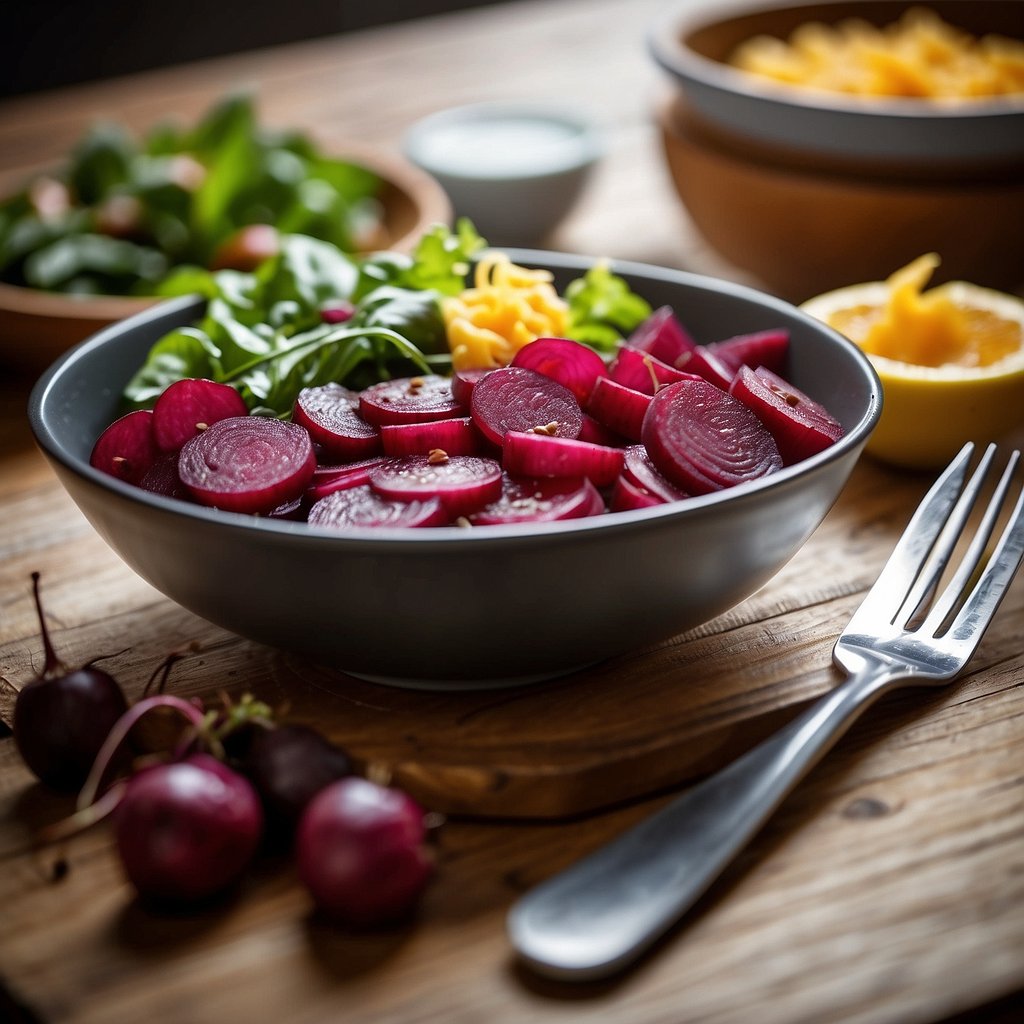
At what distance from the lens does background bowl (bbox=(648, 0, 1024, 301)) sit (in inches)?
79.7

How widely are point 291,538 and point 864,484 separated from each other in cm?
96

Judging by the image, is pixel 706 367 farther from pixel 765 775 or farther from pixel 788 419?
pixel 765 775

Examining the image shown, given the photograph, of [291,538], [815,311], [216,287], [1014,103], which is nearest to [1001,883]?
[291,538]

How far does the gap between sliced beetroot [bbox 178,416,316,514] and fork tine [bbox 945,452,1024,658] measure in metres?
0.70

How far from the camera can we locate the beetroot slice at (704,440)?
1.26 meters

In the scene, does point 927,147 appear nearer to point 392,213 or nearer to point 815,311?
point 815,311

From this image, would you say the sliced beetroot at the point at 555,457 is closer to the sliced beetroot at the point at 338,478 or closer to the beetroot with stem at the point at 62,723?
the sliced beetroot at the point at 338,478

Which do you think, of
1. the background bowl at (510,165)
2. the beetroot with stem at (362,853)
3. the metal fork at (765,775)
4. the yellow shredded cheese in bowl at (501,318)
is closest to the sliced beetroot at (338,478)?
the yellow shredded cheese in bowl at (501,318)

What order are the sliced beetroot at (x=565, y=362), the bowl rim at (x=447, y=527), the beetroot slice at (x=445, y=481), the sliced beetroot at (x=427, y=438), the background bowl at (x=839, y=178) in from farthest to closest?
1. the background bowl at (x=839, y=178)
2. the sliced beetroot at (x=565, y=362)
3. the sliced beetroot at (x=427, y=438)
4. the beetroot slice at (x=445, y=481)
5. the bowl rim at (x=447, y=527)

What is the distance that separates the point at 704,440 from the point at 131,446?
62 centimetres

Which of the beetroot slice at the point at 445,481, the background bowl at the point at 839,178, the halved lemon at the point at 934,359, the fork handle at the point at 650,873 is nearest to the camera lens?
the fork handle at the point at 650,873

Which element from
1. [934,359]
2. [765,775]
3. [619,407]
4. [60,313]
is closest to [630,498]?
[619,407]

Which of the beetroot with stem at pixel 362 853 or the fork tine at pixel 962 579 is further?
the fork tine at pixel 962 579

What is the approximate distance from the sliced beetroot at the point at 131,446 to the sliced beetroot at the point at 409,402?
0.76 ft
